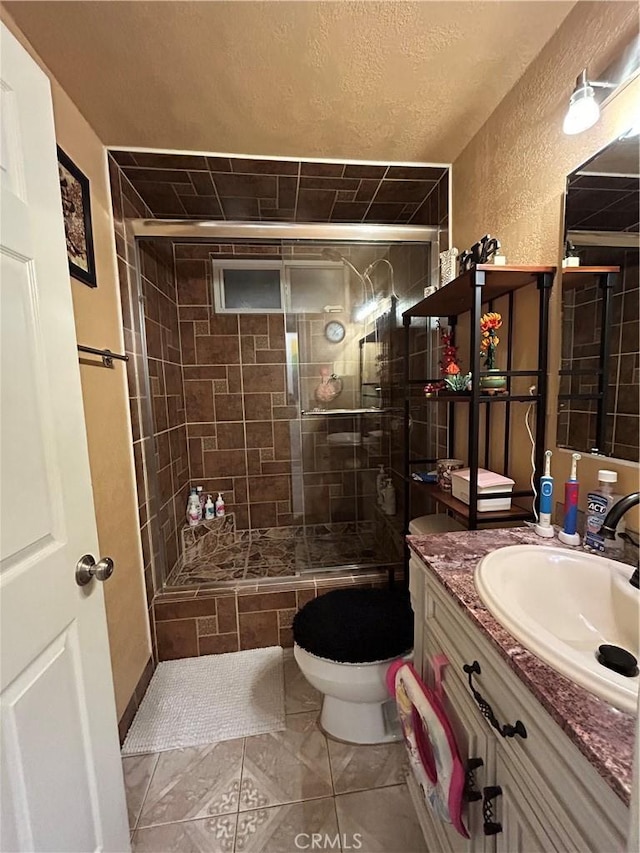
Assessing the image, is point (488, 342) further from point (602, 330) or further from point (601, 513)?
point (601, 513)

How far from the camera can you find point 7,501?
0.65 meters

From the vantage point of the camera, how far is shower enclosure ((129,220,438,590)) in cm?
198

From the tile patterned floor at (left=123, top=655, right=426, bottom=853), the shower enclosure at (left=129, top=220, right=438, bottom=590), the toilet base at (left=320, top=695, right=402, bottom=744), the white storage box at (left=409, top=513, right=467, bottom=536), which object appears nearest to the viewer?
the tile patterned floor at (left=123, top=655, right=426, bottom=853)

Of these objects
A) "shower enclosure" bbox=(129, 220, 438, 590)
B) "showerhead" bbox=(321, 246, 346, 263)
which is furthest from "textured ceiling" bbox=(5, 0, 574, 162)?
"showerhead" bbox=(321, 246, 346, 263)

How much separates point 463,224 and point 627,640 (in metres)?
1.69

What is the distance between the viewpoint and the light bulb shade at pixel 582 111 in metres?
0.93

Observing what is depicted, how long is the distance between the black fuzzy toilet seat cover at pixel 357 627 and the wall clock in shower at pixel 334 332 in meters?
1.62

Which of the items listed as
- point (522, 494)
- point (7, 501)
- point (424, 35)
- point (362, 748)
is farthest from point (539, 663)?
point (424, 35)

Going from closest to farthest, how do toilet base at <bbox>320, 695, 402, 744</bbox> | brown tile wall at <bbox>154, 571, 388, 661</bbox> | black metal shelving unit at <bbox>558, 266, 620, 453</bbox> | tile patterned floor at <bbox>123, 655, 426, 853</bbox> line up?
black metal shelving unit at <bbox>558, 266, 620, 453</bbox> < tile patterned floor at <bbox>123, 655, 426, 853</bbox> < toilet base at <bbox>320, 695, 402, 744</bbox> < brown tile wall at <bbox>154, 571, 388, 661</bbox>

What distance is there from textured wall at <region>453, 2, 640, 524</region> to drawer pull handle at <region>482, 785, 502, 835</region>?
0.76 metres

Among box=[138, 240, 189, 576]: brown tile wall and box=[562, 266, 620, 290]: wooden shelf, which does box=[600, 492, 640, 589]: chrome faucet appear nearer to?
box=[562, 266, 620, 290]: wooden shelf

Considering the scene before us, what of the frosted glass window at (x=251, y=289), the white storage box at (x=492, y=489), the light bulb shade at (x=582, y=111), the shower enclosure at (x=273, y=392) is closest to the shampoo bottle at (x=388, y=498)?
the shower enclosure at (x=273, y=392)

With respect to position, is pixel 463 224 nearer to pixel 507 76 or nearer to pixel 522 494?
pixel 507 76

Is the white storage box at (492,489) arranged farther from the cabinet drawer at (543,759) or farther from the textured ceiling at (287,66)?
the textured ceiling at (287,66)
